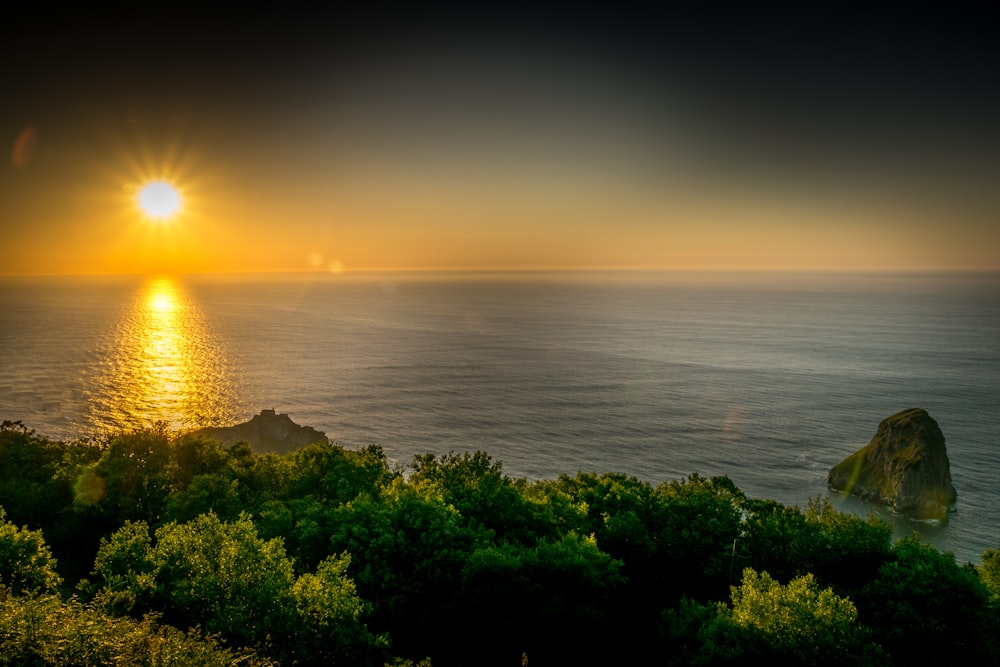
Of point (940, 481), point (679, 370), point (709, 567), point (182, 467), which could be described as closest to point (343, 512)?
point (182, 467)

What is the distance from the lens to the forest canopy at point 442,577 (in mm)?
20078

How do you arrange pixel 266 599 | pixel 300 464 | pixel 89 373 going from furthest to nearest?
pixel 89 373, pixel 300 464, pixel 266 599

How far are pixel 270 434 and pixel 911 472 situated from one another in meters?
88.8

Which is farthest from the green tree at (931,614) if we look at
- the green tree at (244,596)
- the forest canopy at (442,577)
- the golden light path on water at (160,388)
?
the golden light path on water at (160,388)

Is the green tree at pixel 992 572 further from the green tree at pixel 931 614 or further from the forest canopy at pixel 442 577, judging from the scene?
the green tree at pixel 931 614

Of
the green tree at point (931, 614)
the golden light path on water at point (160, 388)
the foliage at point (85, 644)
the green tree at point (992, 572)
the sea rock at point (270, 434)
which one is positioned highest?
the foliage at point (85, 644)

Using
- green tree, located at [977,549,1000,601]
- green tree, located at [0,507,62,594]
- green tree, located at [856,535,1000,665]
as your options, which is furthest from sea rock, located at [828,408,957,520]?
green tree, located at [0,507,62,594]

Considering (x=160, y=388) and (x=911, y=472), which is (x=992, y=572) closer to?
(x=911, y=472)

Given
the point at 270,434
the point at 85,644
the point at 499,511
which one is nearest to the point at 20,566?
the point at 85,644

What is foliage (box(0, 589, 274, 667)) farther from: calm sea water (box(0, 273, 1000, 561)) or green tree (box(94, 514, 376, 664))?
calm sea water (box(0, 273, 1000, 561))

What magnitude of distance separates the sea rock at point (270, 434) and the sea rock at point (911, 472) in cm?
7870

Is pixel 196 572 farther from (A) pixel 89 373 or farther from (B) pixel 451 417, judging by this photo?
(A) pixel 89 373

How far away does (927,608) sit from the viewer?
970 inches

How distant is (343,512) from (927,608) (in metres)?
28.4
